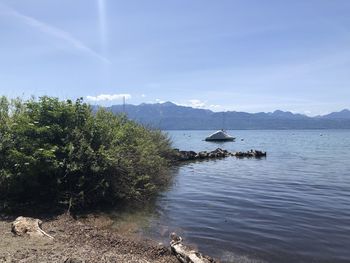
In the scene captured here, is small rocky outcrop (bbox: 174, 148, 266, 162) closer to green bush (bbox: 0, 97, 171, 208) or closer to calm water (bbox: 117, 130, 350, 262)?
calm water (bbox: 117, 130, 350, 262)

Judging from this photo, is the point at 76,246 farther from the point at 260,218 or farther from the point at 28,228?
the point at 260,218

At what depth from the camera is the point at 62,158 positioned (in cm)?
1367

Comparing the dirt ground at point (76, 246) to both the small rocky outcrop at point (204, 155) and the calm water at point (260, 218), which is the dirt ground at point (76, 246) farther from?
the small rocky outcrop at point (204, 155)

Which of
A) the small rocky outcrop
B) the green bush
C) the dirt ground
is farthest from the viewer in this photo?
Answer: the small rocky outcrop

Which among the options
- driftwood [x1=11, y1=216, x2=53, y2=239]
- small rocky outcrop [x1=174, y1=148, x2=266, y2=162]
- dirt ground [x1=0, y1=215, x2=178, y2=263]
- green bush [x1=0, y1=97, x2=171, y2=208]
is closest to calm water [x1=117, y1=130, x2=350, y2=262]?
dirt ground [x1=0, y1=215, x2=178, y2=263]

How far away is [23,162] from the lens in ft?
42.2

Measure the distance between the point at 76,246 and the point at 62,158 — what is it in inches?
206

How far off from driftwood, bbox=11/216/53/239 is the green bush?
9.07 feet

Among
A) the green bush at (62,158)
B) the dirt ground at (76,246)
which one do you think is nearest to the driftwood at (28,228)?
the dirt ground at (76,246)

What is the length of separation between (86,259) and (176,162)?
27374mm

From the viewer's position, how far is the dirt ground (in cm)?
801

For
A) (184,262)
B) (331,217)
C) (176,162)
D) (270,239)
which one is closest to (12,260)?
(184,262)

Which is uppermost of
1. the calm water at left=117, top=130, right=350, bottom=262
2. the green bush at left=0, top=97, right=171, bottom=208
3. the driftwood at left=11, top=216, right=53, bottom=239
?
the green bush at left=0, top=97, right=171, bottom=208

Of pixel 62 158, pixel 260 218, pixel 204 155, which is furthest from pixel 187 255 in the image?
pixel 204 155
